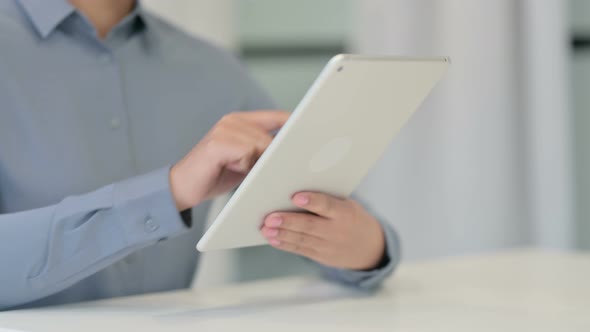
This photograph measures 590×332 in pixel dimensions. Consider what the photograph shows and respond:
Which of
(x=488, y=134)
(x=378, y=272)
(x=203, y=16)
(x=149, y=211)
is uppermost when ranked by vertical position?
(x=149, y=211)

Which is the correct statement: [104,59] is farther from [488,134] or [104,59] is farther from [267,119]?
[488,134]

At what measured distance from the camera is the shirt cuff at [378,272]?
1.12 m

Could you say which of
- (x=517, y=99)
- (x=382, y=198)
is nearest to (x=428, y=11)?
(x=517, y=99)

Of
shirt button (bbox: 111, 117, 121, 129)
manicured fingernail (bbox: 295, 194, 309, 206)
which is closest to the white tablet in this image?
manicured fingernail (bbox: 295, 194, 309, 206)

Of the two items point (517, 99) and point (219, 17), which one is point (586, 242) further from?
point (219, 17)

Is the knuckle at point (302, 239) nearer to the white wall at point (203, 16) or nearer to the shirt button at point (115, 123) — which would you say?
the shirt button at point (115, 123)

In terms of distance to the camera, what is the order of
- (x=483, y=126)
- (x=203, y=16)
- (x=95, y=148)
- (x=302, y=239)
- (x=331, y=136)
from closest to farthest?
(x=331, y=136), (x=302, y=239), (x=95, y=148), (x=483, y=126), (x=203, y=16)

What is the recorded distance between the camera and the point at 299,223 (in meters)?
0.95

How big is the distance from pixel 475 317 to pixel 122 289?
470 millimetres

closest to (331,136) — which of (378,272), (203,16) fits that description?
(378,272)

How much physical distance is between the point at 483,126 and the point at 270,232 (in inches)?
41.7

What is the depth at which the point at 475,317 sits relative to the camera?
923 mm

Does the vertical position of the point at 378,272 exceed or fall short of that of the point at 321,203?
it falls short

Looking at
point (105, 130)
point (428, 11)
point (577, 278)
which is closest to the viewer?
point (105, 130)
